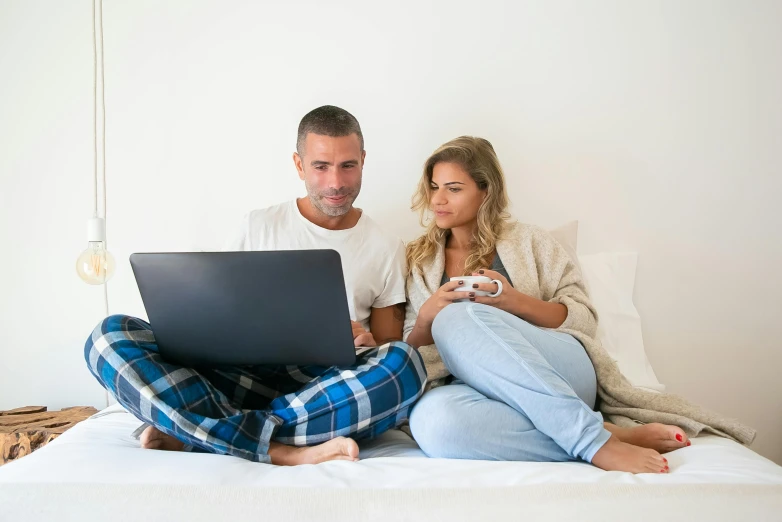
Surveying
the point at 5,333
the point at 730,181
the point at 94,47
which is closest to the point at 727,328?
the point at 730,181

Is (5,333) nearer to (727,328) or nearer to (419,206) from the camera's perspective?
(419,206)

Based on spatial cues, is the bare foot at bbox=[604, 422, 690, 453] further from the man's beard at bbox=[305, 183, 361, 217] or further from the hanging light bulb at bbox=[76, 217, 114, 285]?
the hanging light bulb at bbox=[76, 217, 114, 285]

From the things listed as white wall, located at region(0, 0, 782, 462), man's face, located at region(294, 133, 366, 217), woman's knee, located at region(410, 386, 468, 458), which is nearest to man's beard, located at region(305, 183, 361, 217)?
man's face, located at region(294, 133, 366, 217)

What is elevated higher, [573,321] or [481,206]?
[481,206]

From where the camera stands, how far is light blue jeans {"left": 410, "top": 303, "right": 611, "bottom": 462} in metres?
1.31

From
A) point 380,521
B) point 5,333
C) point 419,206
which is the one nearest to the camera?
point 380,521

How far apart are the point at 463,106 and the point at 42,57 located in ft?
4.67

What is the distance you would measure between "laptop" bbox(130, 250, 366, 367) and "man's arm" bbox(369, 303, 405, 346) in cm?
58

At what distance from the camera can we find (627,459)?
1240 mm

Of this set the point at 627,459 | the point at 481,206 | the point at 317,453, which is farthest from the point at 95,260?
the point at 627,459

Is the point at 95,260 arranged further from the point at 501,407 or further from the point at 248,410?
the point at 501,407

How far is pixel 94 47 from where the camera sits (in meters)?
2.17

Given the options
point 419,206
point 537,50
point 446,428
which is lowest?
point 446,428

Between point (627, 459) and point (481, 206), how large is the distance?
0.95 metres
